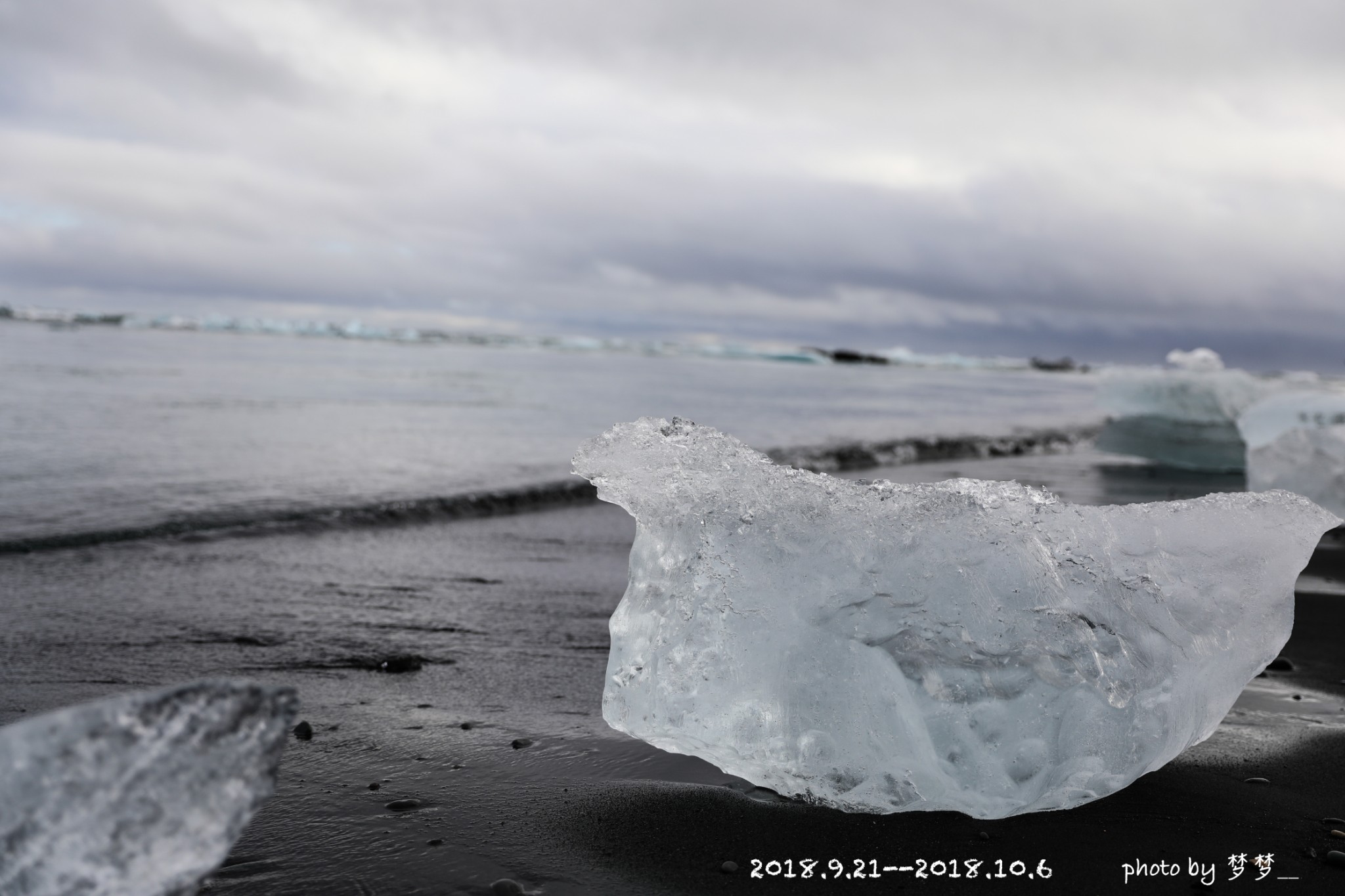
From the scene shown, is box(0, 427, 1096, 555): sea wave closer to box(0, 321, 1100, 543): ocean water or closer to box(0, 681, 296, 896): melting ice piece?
box(0, 321, 1100, 543): ocean water

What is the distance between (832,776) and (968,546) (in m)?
0.69

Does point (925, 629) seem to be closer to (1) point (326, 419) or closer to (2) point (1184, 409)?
(1) point (326, 419)

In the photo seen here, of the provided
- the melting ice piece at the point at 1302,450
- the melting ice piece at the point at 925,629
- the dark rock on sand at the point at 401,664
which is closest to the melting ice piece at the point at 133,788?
the melting ice piece at the point at 925,629

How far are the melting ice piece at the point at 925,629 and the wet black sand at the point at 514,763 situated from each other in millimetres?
161

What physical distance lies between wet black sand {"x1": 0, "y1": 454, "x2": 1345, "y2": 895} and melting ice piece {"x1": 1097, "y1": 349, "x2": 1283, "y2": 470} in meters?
9.09

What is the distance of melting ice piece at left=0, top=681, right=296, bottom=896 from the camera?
135 cm

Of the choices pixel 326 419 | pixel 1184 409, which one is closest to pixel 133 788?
pixel 326 419

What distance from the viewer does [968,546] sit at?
2393mm

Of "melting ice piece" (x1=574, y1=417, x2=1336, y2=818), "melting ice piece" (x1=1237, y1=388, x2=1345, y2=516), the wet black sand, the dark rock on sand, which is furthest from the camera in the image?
"melting ice piece" (x1=1237, y1=388, x2=1345, y2=516)

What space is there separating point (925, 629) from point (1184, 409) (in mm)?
14013

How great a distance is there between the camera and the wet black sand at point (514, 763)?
2119 mm

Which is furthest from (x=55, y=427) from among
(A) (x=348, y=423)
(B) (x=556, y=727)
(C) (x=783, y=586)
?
(C) (x=783, y=586)

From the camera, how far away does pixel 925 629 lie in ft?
7.65

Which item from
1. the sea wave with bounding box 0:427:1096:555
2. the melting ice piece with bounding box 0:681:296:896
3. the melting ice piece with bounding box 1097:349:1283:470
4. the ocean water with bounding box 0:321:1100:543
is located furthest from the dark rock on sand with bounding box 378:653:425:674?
the melting ice piece with bounding box 1097:349:1283:470
